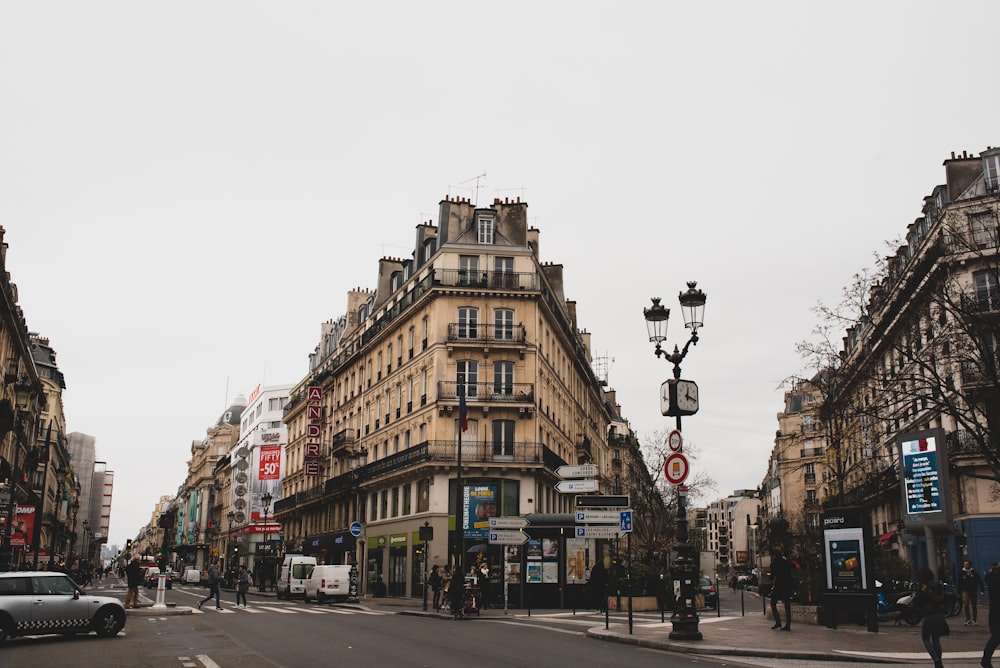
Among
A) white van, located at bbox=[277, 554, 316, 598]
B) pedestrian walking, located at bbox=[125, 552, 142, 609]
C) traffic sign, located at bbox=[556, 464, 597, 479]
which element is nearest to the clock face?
traffic sign, located at bbox=[556, 464, 597, 479]

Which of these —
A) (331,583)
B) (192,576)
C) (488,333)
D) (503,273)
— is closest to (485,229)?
(503,273)

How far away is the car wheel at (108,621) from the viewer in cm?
1741

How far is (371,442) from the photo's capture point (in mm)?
53406

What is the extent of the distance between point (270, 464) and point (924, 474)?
222 ft

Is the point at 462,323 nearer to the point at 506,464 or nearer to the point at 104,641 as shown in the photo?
the point at 506,464

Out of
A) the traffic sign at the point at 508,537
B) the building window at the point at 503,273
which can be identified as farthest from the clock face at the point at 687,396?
the building window at the point at 503,273

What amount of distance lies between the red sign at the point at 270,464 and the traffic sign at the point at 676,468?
70.5m

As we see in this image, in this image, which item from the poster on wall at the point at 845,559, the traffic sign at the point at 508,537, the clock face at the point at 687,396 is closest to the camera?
the clock face at the point at 687,396

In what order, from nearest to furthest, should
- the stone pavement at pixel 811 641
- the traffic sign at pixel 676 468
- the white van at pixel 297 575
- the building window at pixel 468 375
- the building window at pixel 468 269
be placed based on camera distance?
the stone pavement at pixel 811 641
the traffic sign at pixel 676 468
the white van at pixel 297 575
the building window at pixel 468 375
the building window at pixel 468 269

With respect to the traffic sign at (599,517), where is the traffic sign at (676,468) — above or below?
above

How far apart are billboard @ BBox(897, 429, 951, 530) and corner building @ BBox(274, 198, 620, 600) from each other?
18.4 m

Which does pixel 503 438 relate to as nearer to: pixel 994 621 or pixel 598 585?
pixel 598 585

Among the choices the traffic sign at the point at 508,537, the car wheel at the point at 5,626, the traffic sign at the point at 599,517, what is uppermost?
the traffic sign at the point at 599,517

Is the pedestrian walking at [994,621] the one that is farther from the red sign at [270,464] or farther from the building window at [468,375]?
the red sign at [270,464]
